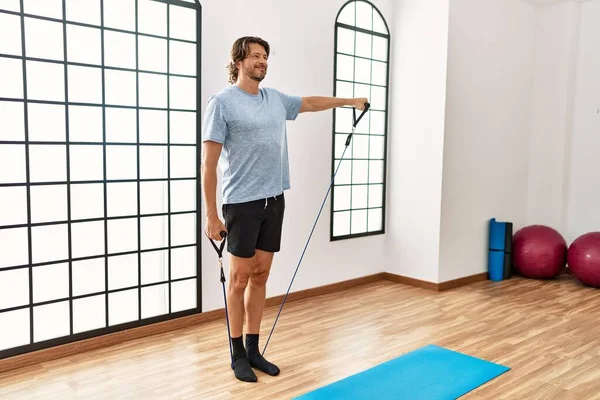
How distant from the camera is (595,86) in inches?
217

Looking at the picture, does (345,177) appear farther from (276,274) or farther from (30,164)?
(30,164)

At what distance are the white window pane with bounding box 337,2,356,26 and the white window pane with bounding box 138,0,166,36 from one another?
162cm

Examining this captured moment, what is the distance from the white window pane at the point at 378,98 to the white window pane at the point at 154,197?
218cm

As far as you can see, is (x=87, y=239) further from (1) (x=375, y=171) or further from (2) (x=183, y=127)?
(1) (x=375, y=171)

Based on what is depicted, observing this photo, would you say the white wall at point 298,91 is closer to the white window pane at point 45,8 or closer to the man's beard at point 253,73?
the white window pane at point 45,8

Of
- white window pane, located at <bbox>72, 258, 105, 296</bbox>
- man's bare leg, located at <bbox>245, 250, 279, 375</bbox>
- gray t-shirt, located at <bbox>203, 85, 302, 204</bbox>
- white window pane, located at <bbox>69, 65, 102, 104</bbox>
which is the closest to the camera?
gray t-shirt, located at <bbox>203, 85, 302, 204</bbox>

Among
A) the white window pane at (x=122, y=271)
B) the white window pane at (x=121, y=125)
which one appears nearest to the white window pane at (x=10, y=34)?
the white window pane at (x=121, y=125)

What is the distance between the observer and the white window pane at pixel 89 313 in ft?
11.0

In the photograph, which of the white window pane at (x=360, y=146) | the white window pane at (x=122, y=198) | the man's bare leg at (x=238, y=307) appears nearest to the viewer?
the man's bare leg at (x=238, y=307)

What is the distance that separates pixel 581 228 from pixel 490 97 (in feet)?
5.29

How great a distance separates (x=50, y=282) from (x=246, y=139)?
4.62 feet

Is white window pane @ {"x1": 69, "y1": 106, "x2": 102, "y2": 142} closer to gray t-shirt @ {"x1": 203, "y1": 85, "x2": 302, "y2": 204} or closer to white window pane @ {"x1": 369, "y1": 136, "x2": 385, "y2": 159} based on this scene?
gray t-shirt @ {"x1": 203, "y1": 85, "x2": 302, "y2": 204}

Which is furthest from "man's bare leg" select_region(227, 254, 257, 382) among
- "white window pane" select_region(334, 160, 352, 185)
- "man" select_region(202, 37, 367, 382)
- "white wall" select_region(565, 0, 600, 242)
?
"white wall" select_region(565, 0, 600, 242)

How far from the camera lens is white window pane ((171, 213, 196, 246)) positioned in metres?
3.75
